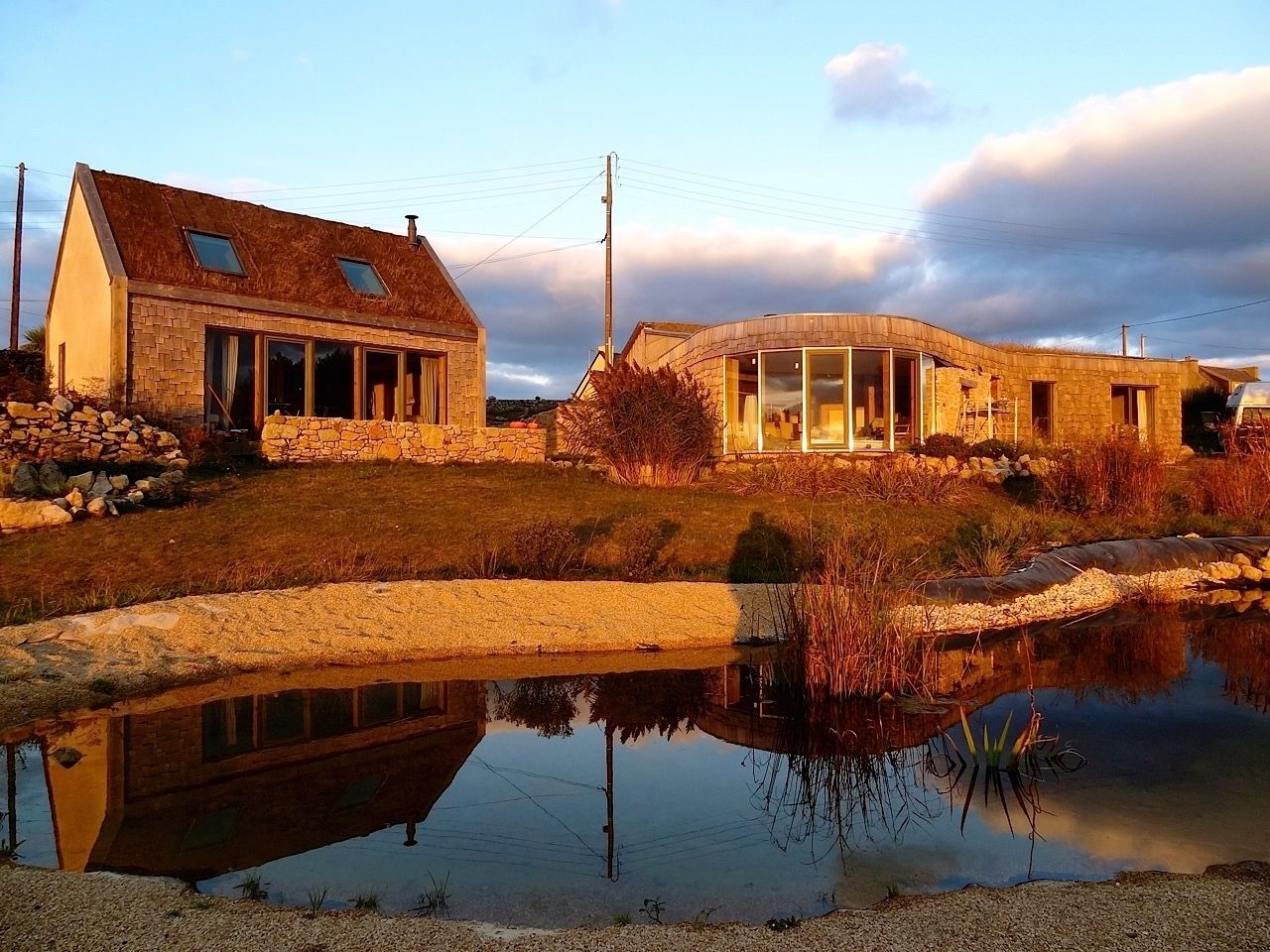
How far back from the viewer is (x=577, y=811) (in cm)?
499

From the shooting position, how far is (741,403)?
63.7 ft

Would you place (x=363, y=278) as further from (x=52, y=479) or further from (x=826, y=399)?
(x=826, y=399)

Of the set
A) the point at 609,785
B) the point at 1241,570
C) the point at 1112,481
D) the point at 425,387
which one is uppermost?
the point at 425,387

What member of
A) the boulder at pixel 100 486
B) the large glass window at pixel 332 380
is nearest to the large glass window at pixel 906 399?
the large glass window at pixel 332 380

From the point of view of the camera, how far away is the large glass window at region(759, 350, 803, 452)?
18656 millimetres

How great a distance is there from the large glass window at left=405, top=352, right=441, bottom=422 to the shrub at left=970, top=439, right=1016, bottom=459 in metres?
11.6

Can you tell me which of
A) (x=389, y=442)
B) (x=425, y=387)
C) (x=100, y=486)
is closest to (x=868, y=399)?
(x=389, y=442)

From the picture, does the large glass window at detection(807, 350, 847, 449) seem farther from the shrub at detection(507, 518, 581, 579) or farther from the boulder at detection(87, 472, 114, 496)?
the boulder at detection(87, 472, 114, 496)

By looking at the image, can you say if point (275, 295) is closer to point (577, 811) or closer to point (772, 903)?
point (577, 811)

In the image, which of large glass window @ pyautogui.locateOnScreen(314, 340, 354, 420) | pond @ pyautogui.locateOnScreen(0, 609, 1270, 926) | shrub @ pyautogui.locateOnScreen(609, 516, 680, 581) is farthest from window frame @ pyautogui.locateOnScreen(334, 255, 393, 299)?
pond @ pyautogui.locateOnScreen(0, 609, 1270, 926)

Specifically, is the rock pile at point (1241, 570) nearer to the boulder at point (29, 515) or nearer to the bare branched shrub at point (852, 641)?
the bare branched shrub at point (852, 641)

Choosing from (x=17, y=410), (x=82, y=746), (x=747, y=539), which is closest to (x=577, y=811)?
(x=82, y=746)

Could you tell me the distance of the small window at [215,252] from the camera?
18.1 meters

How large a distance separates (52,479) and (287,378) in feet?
22.2
